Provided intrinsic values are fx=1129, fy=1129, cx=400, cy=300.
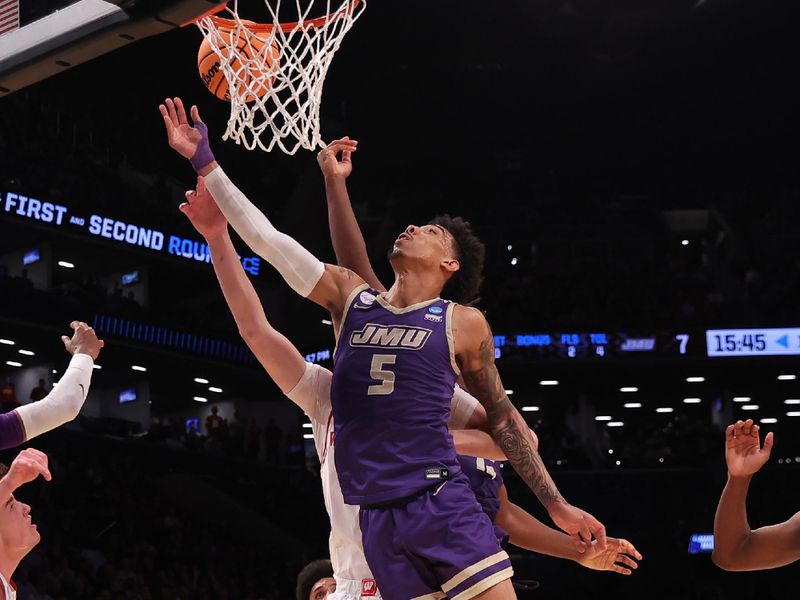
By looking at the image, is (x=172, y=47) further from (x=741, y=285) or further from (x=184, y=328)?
(x=741, y=285)

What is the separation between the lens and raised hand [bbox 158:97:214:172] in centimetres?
399

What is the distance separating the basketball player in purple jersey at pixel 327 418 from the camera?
12.8 feet

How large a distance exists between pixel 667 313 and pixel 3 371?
14.1 m

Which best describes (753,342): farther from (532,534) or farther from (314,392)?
(314,392)

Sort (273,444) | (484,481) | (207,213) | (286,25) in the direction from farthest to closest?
1. (273,444)
2. (286,25)
3. (484,481)
4. (207,213)

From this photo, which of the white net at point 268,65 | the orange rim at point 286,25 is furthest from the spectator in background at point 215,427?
the orange rim at point 286,25

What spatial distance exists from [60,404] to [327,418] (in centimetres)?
123

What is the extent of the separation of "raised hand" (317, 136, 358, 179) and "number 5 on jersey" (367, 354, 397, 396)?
1.09m

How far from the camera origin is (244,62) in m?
5.88

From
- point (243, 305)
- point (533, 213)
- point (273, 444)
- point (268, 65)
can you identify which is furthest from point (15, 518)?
point (533, 213)

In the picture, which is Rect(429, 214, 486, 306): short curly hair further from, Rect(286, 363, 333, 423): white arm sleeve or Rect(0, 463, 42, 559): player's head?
Rect(0, 463, 42, 559): player's head

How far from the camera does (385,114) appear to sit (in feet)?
83.1

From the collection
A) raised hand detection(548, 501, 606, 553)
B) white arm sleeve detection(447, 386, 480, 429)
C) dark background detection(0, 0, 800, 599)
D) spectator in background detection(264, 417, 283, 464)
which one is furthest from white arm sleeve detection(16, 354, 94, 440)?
spectator in background detection(264, 417, 283, 464)

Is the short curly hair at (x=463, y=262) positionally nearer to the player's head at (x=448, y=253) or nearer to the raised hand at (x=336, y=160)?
the player's head at (x=448, y=253)
